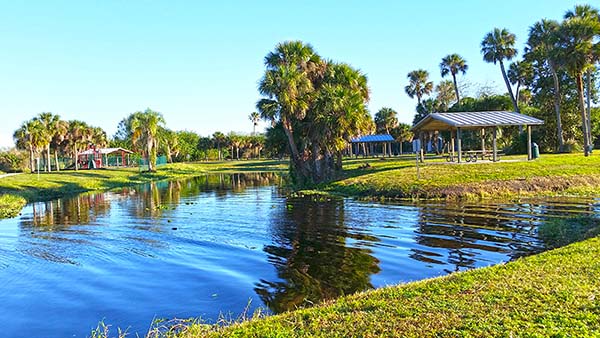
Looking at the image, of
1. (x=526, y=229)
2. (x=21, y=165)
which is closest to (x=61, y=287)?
(x=526, y=229)

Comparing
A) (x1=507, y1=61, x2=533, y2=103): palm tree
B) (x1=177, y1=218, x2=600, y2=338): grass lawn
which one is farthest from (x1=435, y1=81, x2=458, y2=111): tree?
(x1=177, y1=218, x2=600, y2=338): grass lawn

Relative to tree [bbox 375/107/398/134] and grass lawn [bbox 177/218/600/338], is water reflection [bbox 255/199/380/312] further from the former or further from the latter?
tree [bbox 375/107/398/134]

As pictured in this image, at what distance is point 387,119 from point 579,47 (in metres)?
40.4

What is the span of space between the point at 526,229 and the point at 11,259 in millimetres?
15239

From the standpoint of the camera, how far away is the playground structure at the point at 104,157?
246 ft

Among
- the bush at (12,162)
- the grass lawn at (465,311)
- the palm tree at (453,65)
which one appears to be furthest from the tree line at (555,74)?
the bush at (12,162)

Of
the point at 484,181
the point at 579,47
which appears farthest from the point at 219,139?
the point at 484,181

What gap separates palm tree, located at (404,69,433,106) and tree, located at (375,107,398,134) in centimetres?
449

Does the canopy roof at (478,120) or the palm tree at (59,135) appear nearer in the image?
the canopy roof at (478,120)

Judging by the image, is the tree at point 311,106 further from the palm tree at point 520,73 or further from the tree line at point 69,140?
the palm tree at point 520,73

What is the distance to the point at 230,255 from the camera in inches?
524

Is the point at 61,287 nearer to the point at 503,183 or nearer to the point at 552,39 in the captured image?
the point at 503,183

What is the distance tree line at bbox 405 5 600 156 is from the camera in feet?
115

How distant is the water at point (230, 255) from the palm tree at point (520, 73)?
40.6 m
